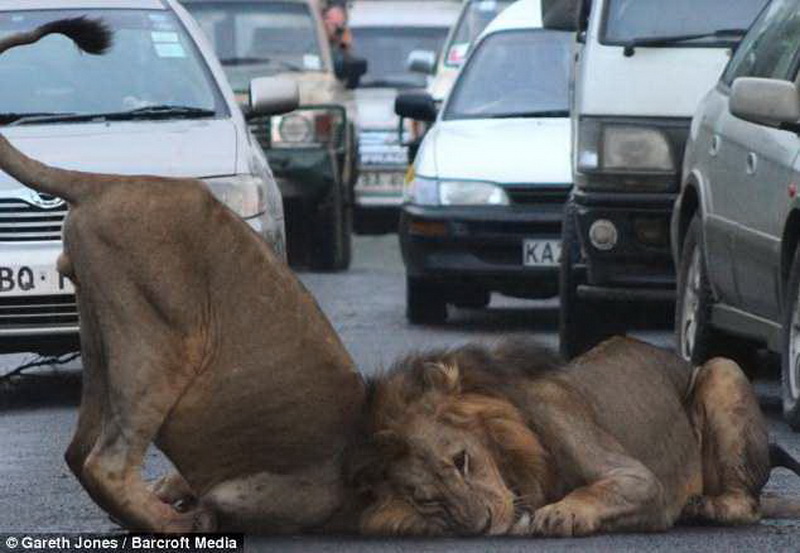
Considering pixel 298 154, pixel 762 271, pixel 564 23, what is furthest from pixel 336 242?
pixel 762 271

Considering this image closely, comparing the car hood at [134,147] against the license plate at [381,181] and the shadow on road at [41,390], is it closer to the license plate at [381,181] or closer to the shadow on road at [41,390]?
the shadow on road at [41,390]

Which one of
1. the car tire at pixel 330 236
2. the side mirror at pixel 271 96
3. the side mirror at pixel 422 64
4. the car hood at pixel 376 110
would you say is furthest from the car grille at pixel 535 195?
the car hood at pixel 376 110

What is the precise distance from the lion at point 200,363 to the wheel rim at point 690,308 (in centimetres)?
474

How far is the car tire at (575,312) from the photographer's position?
12.8m

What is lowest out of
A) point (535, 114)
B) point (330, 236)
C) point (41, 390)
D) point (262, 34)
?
point (330, 236)

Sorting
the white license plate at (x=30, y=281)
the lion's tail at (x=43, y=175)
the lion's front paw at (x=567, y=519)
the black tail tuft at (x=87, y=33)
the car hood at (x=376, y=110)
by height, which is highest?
the black tail tuft at (x=87, y=33)

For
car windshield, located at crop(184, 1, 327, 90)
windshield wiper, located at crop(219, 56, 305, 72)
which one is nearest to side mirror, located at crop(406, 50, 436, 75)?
car windshield, located at crop(184, 1, 327, 90)

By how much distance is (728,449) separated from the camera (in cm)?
721

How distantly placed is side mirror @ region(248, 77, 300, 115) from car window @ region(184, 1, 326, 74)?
757 cm

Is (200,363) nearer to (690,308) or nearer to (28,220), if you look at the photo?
(28,220)

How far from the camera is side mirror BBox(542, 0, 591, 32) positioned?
1358cm

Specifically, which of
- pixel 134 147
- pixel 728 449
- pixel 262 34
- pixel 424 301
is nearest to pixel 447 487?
pixel 728 449

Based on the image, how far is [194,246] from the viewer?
255 inches

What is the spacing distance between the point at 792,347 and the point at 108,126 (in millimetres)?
3409
